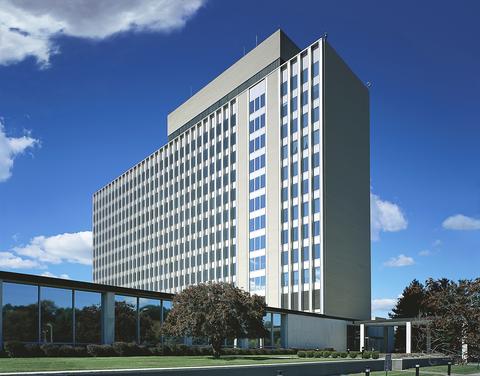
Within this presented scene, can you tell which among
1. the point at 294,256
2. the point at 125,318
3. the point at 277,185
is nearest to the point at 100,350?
the point at 125,318

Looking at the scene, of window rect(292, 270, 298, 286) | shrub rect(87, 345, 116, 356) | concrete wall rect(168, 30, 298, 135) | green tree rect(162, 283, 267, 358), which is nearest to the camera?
shrub rect(87, 345, 116, 356)

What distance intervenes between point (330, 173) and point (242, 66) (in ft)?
85.8

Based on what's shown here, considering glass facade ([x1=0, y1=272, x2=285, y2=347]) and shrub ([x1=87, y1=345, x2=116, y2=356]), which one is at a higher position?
glass facade ([x1=0, y1=272, x2=285, y2=347])

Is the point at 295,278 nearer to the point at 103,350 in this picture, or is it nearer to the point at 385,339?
the point at 385,339

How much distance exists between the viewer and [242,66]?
298 feet

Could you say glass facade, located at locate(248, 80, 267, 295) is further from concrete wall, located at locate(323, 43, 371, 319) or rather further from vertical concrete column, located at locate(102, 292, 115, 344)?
vertical concrete column, located at locate(102, 292, 115, 344)

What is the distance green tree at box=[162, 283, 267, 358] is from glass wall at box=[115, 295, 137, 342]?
2.86 meters

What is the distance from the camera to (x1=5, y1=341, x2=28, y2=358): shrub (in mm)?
31250

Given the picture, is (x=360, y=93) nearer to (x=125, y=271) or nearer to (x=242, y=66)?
(x=242, y=66)

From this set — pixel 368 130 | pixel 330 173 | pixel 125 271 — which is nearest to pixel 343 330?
pixel 330 173

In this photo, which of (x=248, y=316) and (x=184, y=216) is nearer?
(x=248, y=316)

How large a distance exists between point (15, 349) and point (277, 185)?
50.9 metres

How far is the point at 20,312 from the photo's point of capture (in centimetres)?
3369

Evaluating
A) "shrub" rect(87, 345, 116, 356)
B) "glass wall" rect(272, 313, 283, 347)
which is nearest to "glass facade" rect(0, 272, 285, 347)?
"shrub" rect(87, 345, 116, 356)
